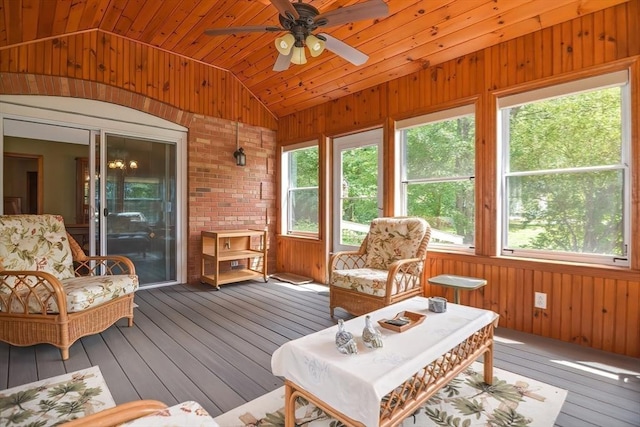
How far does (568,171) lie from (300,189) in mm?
3503

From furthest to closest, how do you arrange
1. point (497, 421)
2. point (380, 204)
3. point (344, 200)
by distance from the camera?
1. point (344, 200)
2. point (380, 204)
3. point (497, 421)

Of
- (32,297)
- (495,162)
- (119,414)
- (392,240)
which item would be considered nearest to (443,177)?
(495,162)

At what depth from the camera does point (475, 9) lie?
277 centimetres

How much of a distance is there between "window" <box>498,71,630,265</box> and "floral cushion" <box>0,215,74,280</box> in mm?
4115

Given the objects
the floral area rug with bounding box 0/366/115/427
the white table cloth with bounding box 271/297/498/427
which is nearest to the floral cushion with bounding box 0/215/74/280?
the floral area rug with bounding box 0/366/115/427

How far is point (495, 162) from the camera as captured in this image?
309cm

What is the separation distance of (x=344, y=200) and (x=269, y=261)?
1733 mm

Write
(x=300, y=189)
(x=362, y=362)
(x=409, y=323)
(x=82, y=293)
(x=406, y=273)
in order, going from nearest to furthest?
1. (x=362, y=362)
2. (x=409, y=323)
3. (x=82, y=293)
4. (x=406, y=273)
5. (x=300, y=189)

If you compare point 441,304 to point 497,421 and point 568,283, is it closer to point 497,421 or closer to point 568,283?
point 497,421

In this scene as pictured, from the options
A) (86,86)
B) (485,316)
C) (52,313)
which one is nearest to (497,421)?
(485,316)

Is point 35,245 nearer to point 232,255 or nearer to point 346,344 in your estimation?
point 232,255

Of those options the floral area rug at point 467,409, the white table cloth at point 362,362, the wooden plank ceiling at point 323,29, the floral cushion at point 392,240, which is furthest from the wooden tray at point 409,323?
the wooden plank ceiling at point 323,29

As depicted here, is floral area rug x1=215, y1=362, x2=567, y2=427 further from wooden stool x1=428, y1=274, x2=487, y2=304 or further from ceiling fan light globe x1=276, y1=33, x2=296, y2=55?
ceiling fan light globe x1=276, y1=33, x2=296, y2=55

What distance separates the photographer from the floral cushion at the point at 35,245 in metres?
2.73
